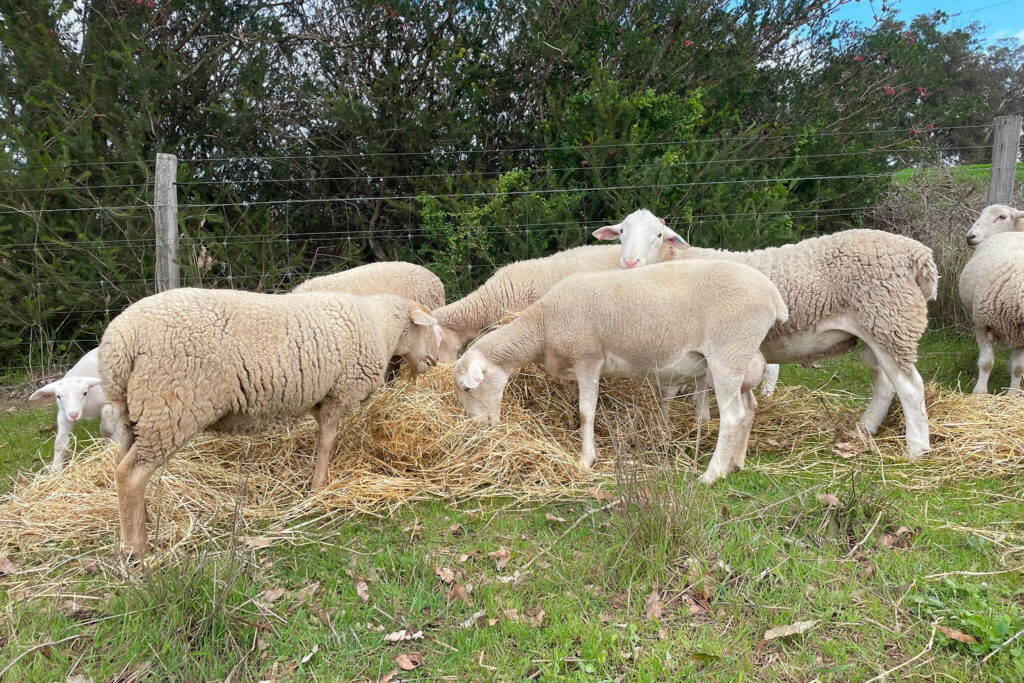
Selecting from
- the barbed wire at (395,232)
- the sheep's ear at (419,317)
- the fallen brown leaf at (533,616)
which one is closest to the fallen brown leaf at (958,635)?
the fallen brown leaf at (533,616)

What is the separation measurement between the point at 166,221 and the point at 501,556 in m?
5.66

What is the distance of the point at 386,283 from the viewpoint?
259 inches


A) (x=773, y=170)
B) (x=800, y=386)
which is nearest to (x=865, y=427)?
(x=800, y=386)

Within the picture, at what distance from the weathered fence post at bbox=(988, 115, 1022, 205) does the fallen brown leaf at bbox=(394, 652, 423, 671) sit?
833 cm

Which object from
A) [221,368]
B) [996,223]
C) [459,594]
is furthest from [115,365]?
[996,223]

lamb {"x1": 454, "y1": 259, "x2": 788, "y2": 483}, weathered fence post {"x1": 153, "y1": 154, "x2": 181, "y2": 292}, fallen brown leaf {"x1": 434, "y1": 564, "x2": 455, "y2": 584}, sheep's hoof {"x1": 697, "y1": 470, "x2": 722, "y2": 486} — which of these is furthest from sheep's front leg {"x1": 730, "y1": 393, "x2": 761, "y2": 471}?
weathered fence post {"x1": 153, "y1": 154, "x2": 181, "y2": 292}

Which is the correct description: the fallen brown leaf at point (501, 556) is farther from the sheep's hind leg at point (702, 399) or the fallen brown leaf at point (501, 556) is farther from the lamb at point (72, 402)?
the lamb at point (72, 402)

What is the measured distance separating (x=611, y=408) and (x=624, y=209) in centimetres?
367

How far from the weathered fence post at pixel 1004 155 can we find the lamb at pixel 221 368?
7.38 metres

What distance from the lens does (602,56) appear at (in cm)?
954

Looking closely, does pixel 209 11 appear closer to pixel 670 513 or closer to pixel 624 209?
pixel 624 209

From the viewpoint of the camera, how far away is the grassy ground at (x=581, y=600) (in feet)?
8.96

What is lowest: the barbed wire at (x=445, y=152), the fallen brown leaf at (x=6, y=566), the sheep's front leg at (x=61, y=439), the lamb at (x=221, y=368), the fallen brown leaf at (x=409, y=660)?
the fallen brown leaf at (x=6, y=566)

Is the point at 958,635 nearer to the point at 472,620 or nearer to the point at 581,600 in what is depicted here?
the point at 581,600
